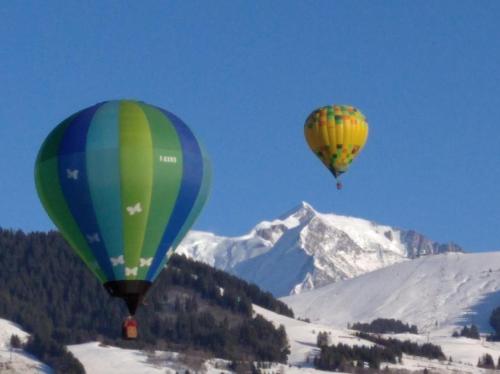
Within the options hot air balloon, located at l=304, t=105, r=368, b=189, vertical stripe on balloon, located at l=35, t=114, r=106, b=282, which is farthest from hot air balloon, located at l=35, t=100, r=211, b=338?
hot air balloon, located at l=304, t=105, r=368, b=189

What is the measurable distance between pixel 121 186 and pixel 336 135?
43.2 metres

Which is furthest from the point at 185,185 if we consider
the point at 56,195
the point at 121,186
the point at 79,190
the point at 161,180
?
the point at 56,195

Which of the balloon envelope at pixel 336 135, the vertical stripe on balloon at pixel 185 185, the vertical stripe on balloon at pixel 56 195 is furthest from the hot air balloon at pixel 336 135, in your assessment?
the vertical stripe on balloon at pixel 56 195

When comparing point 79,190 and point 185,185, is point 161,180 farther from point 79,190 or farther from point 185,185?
point 79,190

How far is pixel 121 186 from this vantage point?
355 ft

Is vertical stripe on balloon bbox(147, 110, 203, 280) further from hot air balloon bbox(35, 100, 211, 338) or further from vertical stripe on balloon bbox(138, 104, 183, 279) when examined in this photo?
vertical stripe on balloon bbox(138, 104, 183, 279)

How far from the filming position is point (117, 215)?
108438mm

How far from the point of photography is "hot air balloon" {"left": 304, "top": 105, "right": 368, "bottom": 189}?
14762 centimetres

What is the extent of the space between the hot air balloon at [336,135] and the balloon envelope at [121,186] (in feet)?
121

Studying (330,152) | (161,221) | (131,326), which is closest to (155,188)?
(161,221)

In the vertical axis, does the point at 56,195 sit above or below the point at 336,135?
below

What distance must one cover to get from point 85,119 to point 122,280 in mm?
9937

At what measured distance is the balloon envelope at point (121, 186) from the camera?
355 ft

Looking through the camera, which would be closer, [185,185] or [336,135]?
[185,185]
